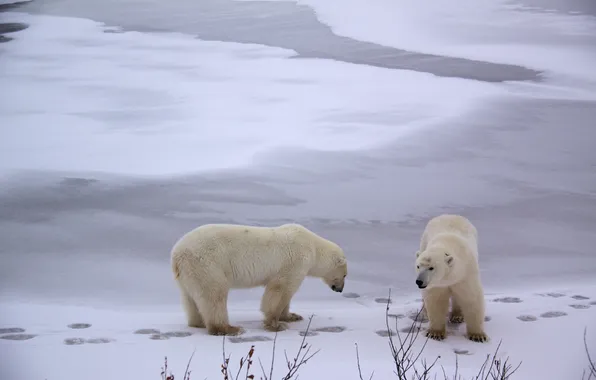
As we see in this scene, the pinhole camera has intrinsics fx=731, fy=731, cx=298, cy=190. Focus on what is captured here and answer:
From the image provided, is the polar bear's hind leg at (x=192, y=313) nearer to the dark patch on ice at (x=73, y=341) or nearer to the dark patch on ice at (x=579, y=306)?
the dark patch on ice at (x=73, y=341)

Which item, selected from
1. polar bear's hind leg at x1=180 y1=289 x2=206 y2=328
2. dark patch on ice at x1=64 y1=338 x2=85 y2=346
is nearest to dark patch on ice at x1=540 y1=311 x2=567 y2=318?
polar bear's hind leg at x1=180 y1=289 x2=206 y2=328

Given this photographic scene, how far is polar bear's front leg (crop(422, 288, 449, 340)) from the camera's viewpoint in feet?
14.3

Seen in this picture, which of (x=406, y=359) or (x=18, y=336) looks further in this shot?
(x=18, y=336)

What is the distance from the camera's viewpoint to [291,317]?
476cm

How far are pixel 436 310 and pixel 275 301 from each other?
0.97 m

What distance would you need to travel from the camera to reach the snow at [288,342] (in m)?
3.85

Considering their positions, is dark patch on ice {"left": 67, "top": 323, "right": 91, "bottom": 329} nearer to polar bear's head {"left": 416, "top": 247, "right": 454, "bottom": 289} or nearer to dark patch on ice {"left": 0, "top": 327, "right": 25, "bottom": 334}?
dark patch on ice {"left": 0, "top": 327, "right": 25, "bottom": 334}

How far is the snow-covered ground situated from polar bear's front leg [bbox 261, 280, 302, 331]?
0.30 ft

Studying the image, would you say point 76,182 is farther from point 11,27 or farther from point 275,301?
point 275,301

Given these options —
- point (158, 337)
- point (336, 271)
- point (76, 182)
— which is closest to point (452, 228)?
point (336, 271)

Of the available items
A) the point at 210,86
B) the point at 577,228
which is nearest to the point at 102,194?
the point at 210,86

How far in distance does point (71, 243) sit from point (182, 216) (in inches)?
35.5

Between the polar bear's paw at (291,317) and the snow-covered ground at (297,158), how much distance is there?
109mm

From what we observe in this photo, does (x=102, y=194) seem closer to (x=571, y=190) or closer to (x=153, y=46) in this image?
(x=153, y=46)
